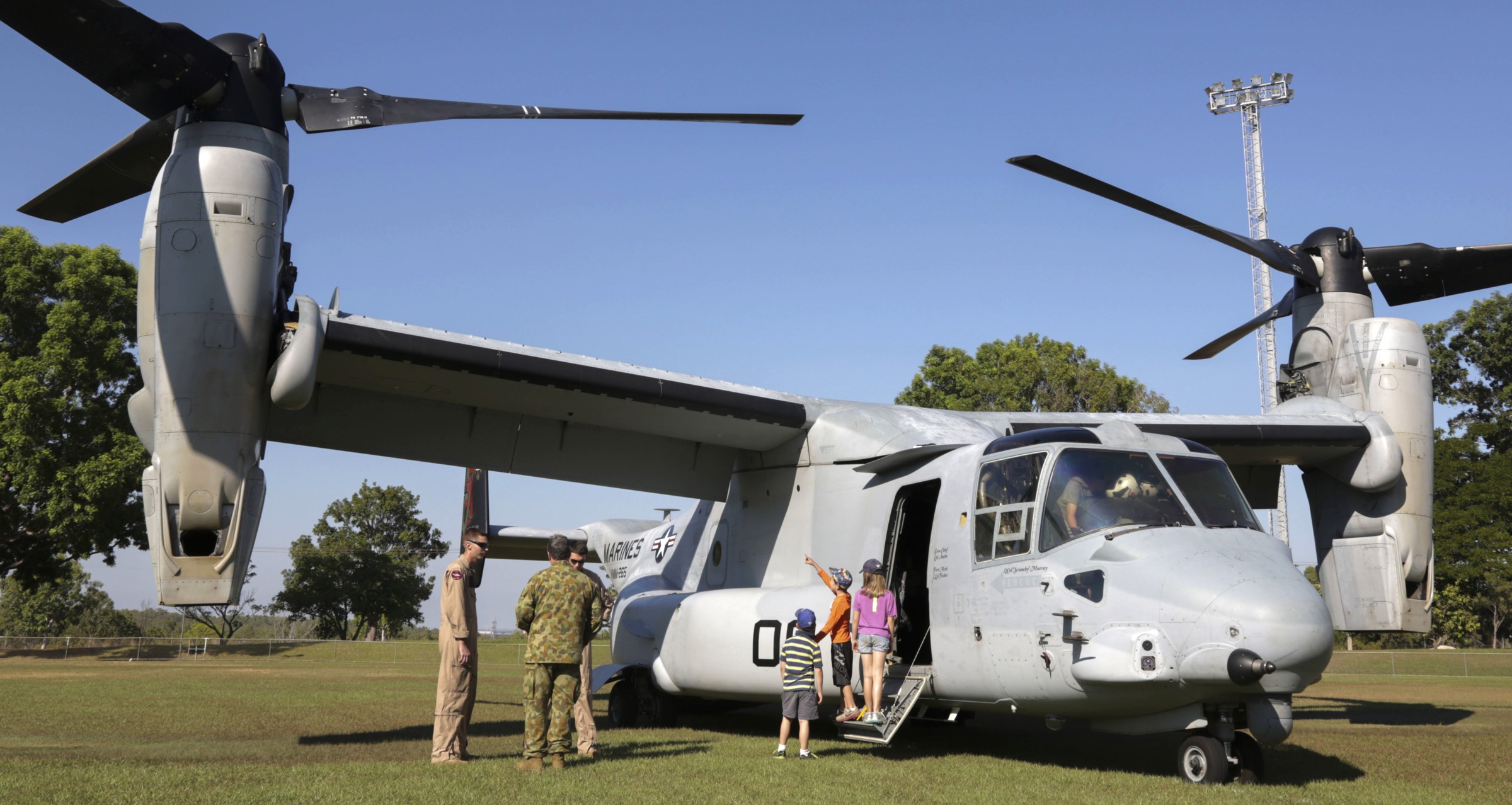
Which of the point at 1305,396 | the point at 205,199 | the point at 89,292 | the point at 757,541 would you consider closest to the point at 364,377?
the point at 205,199

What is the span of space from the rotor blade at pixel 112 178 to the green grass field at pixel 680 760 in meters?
5.35

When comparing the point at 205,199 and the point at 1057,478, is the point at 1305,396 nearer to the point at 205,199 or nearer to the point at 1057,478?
the point at 1057,478

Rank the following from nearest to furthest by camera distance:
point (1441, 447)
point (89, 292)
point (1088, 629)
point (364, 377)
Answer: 1. point (1088, 629)
2. point (364, 377)
3. point (89, 292)
4. point (1441, 447)

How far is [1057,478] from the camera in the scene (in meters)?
8.36

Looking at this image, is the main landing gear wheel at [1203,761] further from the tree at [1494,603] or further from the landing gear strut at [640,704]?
the tree at [1494,603]

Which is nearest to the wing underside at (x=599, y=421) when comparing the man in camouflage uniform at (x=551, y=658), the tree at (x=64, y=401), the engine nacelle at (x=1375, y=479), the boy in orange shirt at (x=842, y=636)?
the engine nacelle at (x=1375, y=479)

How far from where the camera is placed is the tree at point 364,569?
2269 inches

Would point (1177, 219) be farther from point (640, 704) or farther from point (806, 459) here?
point (640, 704)

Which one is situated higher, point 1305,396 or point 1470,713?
point 1305,396

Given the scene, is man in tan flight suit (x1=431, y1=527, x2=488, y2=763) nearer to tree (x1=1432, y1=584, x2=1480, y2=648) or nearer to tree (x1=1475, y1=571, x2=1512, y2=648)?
tree (x1=1432, y1=584, x2=1480, y2=648)

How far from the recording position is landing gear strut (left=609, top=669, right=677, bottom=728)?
493 inches

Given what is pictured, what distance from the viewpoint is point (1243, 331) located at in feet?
52.3

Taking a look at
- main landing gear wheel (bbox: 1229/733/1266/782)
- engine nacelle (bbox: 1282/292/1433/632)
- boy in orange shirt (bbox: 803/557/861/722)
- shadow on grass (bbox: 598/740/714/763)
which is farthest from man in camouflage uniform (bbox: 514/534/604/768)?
engine nacelle (bbox: 1282/292/1433/632)

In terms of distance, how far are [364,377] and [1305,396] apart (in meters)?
12.2
